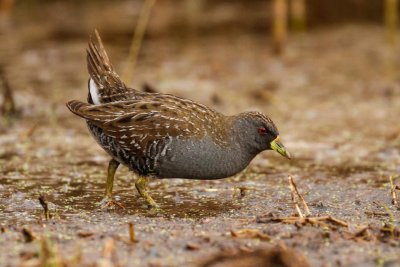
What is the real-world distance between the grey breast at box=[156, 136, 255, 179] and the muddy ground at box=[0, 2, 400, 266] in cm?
29

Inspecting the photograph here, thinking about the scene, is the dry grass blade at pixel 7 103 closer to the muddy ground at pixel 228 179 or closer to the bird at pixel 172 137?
the muddy ground at pixel 228 179

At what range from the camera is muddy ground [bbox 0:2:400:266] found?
5.06 metres

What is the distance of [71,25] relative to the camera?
1522 centimetres

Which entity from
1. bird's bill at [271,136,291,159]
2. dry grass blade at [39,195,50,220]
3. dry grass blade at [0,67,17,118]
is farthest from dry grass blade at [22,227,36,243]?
dry grass blade at [0,67,17,118]

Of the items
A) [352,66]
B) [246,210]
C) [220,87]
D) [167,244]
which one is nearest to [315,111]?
[220,87]

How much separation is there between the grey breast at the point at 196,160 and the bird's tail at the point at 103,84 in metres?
0.82

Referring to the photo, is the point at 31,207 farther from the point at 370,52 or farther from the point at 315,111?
the point at 370,52

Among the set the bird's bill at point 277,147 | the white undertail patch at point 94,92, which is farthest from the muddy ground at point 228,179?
the white undertail patch at point 94,92

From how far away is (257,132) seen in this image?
655 cm

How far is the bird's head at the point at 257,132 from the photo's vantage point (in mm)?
6516

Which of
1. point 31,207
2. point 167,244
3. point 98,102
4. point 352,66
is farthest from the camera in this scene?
point 352,66

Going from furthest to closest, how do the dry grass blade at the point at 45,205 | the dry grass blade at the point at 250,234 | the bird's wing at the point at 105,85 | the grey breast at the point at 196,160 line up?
1. the bird's wing at the point at 105,85
2. the grey breast at the point at 196,160
3. the dry grass blade at the point at 45,205
4. the dry grass blade at the point at 250,234

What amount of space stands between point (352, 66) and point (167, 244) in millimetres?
7980

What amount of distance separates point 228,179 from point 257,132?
112cm
